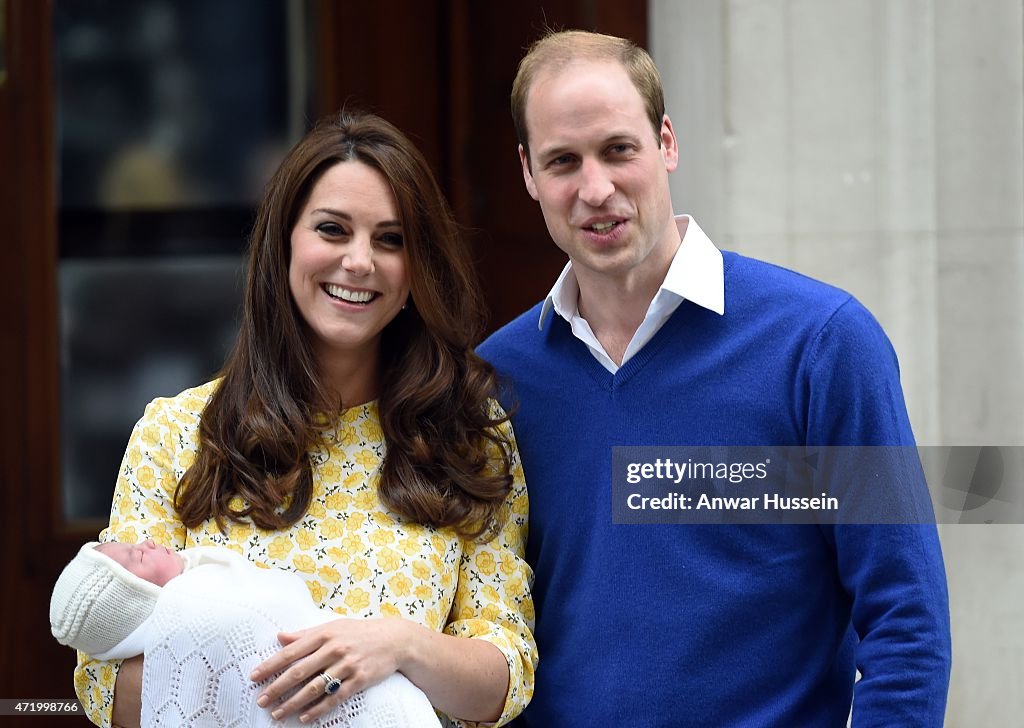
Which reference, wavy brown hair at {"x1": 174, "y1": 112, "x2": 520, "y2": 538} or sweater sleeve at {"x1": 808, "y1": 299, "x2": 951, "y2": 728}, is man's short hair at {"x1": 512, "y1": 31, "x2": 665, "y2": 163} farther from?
sweater sleeve at {"x1": 808, "y1": 299, "x2": 951, "y2": 728}

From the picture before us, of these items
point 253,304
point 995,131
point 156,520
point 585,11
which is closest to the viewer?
point 156,520

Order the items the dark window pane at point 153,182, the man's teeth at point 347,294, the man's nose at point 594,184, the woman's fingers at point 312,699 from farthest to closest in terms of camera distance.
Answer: the dark window pane at point 153,182
the man's teeth at point 347,294
the man's nose at point 594,184
the woman's fingers at point 312,699

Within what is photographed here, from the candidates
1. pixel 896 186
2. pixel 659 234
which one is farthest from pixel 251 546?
pixel 896 186

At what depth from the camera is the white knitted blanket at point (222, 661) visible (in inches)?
84.3

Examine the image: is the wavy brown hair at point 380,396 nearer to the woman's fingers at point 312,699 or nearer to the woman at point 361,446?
the woman at point 361,446

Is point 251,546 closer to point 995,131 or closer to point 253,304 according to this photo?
point 253,304

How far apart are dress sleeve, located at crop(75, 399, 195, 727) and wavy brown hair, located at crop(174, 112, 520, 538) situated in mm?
30

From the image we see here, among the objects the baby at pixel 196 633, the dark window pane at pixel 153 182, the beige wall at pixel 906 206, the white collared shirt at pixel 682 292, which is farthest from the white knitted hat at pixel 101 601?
the beige wall at pixel 906 206

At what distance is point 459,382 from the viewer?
8.36 feet

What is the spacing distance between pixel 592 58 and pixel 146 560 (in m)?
1.14

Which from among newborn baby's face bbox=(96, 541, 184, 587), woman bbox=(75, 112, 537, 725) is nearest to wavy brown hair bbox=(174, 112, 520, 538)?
woman bbox=(75, 112, 537, 725)

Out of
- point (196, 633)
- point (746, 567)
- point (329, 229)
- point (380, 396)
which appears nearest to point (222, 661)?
point (196, 633)

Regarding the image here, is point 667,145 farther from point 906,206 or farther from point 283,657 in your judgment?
point 283,657

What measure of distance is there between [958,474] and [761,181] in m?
0.81
